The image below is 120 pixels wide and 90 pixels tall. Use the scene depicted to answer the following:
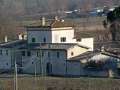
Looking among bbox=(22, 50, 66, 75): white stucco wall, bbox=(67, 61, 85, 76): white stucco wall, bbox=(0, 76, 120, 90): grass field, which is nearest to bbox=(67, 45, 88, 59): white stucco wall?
bbox=(22, 50, 66, 75): white stucco wall

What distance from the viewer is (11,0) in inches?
5901

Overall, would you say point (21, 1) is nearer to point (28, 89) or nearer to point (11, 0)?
point (11, 0)

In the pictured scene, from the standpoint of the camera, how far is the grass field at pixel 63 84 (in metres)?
37.8

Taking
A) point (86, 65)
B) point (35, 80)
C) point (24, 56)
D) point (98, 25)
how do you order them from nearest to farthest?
point (35, 80) → point (86, 65) → point (24, 56) → point (98, 25)

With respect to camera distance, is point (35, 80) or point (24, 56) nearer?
point (35, 80)

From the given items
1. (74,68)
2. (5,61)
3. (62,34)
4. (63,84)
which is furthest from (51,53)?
(63,84)

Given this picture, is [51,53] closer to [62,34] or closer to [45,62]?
[45,62]

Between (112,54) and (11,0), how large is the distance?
10550 centimetres

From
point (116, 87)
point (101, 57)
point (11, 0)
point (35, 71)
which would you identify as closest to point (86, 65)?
point (101, 57)

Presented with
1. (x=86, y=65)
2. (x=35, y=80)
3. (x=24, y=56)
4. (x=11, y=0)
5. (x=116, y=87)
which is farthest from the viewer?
(x=11, y=0)

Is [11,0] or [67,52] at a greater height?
[11,0]

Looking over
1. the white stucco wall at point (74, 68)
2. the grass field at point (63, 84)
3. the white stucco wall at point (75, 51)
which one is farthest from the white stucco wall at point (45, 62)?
the grass field at point (63, 84)

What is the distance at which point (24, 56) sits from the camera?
4938 cm

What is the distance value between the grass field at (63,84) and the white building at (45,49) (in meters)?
5.11
